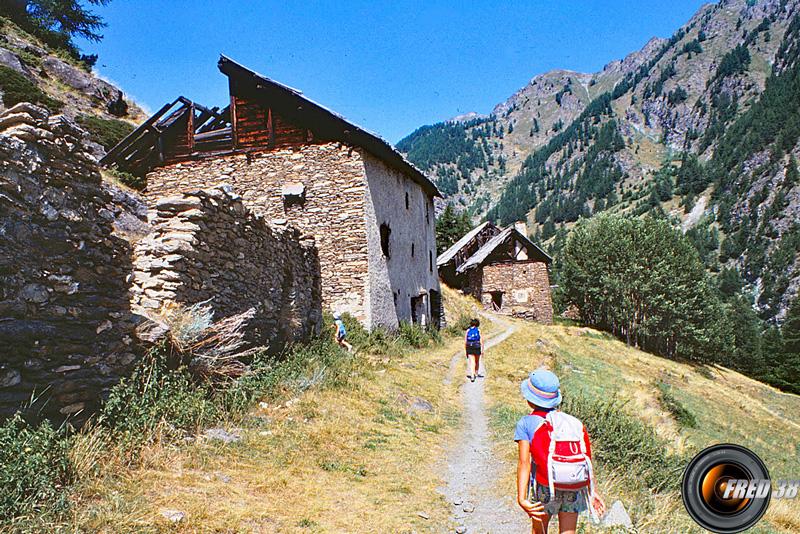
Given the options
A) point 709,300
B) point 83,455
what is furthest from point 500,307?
point 83,455

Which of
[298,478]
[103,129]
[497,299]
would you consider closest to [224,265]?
[298,478]

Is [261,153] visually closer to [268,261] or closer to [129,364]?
[268,261]

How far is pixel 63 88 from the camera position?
2470 cm

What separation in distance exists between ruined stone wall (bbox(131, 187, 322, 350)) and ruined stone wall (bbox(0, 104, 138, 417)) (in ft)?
5.14

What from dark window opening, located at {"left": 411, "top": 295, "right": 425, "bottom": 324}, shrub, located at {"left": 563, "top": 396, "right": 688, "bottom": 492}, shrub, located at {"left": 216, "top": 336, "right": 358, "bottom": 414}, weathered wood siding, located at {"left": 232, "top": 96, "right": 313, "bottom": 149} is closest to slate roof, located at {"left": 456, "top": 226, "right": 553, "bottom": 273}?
dark window opening, located at {"left": 411, "top": 295, "right": 425, "bottom": 324}

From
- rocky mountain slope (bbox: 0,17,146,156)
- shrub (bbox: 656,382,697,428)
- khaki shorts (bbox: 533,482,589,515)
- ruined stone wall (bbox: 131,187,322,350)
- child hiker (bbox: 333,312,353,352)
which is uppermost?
rocky mountain slope (bbox: 0,17,146,156)

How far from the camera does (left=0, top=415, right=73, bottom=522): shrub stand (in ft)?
10.9

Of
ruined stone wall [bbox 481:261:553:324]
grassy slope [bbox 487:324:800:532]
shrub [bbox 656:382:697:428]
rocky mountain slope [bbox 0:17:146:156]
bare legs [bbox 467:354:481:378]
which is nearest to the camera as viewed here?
grassy slope [bbox 487:324:800:532]

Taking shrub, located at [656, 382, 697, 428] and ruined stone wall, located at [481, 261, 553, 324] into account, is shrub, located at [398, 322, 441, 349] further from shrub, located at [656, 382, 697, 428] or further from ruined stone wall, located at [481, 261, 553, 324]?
ruined stone wall, located at [481, 261, 553, 324]

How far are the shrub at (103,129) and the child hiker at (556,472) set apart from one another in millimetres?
24020

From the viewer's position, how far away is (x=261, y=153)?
1645 cm

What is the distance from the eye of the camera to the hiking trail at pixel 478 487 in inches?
195

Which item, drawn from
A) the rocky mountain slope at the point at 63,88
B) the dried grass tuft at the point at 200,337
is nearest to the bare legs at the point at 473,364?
the dried grass tuft at the point at 200,337

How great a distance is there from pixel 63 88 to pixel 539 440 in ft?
102
